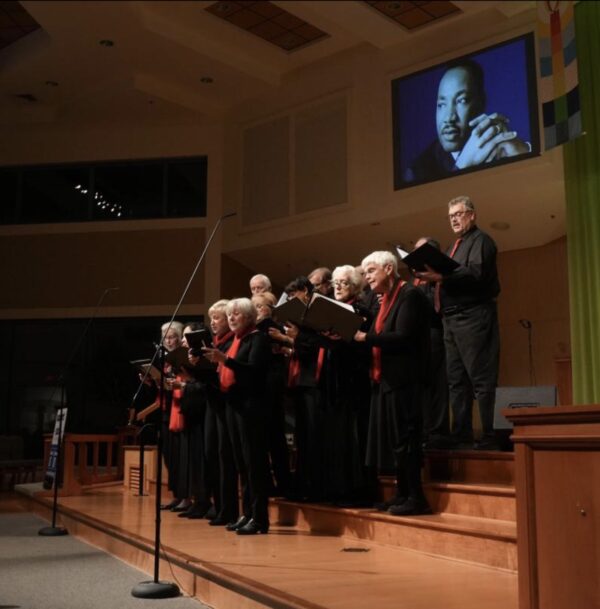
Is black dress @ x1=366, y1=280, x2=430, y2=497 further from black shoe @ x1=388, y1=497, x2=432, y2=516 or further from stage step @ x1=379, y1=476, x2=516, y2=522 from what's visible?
stage step @ x1=379, y1=476, x2=516, y2=522

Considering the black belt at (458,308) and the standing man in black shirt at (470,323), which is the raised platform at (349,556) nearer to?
the standing man in black shirt at (470,323)

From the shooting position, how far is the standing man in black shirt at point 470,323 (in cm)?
370

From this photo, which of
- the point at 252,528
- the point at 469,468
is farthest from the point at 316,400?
the point at 469,468

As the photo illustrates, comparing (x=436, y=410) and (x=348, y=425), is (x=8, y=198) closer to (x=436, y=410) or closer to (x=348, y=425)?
(x=436, y=410)

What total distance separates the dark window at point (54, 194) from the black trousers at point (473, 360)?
7.52 metres

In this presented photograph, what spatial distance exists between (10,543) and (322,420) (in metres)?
2.13

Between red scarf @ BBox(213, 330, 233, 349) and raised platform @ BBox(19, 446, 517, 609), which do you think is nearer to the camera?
raised platform @ BBox(19, 446, 517, 609)

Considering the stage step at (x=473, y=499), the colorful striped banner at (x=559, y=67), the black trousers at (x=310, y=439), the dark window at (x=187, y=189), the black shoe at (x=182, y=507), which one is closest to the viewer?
the colorful striped banner at (x=559, y=67)

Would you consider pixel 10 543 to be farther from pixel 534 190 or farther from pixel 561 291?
pixel 561 291

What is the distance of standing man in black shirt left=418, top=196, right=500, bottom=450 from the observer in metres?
3.70

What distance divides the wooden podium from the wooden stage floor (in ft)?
1.21

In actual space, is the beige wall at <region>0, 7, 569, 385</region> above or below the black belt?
above

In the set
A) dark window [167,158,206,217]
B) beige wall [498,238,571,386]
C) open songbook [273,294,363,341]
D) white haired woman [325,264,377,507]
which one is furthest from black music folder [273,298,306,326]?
dark window [167,158,206,217]

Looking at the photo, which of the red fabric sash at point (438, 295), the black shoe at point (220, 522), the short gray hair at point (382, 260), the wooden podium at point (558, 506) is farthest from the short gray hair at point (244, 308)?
the wooden podium at point (558, 506)
